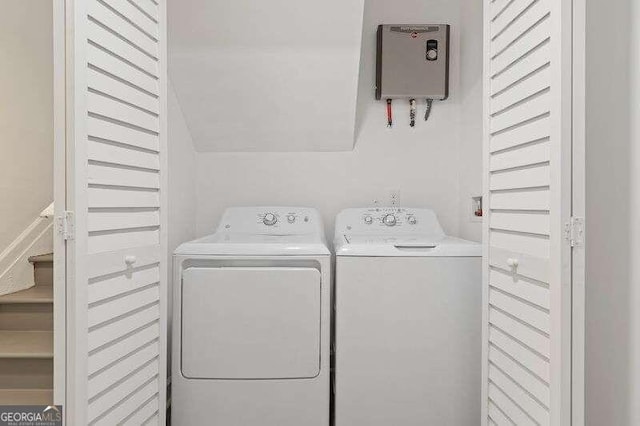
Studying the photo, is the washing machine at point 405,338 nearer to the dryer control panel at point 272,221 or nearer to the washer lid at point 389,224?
the washer lid at point 389,224

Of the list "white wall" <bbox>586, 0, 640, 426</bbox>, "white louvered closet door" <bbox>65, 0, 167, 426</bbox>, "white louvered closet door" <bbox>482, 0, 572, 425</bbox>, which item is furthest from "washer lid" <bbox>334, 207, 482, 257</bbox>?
"white louvered closet door" <bbox>65, 0, 167, 426</bbox>

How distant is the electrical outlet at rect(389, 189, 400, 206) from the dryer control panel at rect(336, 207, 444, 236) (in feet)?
0.54

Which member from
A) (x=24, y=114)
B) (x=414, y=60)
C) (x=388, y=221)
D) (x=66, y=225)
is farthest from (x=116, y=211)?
(x=414, y=60)

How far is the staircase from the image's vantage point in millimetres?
1896

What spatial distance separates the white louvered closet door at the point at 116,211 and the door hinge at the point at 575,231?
1243 millimetres

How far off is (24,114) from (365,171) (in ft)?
6.46

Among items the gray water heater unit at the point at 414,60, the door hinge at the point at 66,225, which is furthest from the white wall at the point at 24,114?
the gray water heater unit at the point at 414,60

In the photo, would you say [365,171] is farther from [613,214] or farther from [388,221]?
[613,214]

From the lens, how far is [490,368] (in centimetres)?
165

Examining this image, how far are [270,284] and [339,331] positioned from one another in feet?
→ 1.14

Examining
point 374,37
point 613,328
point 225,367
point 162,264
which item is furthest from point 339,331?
point 374,37

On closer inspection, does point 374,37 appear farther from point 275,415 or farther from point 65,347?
point 65,347

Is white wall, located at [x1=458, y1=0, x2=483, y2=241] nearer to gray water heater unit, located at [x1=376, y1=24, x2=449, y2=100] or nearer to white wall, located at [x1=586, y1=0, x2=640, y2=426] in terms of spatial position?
gray water heater unit, located at [x1=376, y1=24, x2=449, y2=100]

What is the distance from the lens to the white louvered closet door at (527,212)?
1175 millimetres
